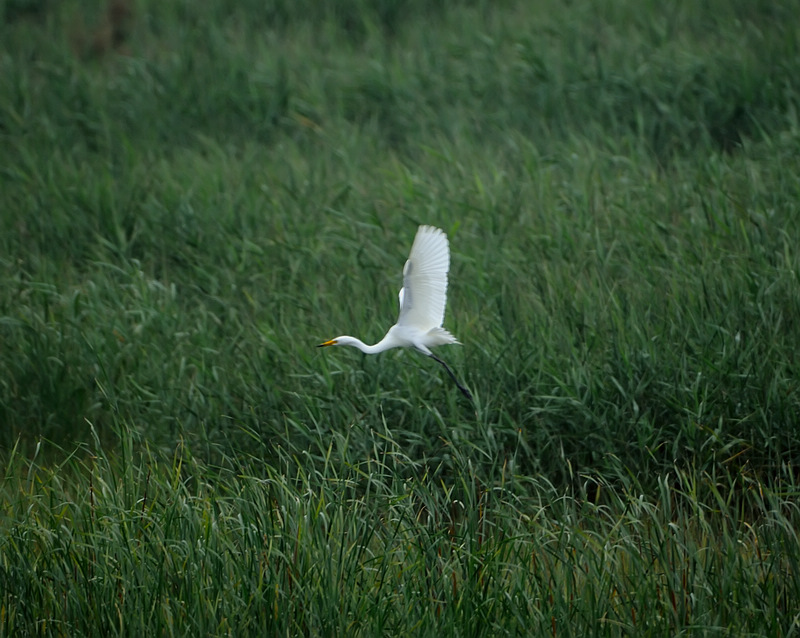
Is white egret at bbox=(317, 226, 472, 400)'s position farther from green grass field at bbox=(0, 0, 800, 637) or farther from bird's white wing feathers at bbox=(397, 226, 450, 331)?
green grass field at bbox=(0, 0, 800, 637)

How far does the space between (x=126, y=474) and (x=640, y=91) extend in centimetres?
423

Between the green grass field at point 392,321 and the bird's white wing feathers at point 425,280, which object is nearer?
the green grass field at point 392,321

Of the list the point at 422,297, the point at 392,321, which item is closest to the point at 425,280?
the point at 422,297

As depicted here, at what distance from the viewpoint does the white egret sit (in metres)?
2.91

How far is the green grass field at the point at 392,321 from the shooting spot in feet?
8.38

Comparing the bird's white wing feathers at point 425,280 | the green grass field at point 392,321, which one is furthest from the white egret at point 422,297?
the green grass field at point 392,321

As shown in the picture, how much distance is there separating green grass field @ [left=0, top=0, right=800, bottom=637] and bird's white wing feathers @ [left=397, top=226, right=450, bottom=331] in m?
0.48

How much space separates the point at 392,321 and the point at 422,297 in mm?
935

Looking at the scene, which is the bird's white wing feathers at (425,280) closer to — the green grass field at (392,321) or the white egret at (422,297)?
the white egret at (422,297)

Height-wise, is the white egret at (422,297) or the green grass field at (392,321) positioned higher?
the white egret at (422,297)

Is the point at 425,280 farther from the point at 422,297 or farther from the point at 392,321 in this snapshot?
the point at 392,321

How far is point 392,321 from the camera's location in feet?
12.8

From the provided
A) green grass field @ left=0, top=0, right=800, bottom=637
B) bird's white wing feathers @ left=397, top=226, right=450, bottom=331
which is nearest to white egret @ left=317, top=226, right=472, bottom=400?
bird's white wing feathers @ left=397, top=226, right=450, bottom=331

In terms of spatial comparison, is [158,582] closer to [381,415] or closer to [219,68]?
[381,415]
